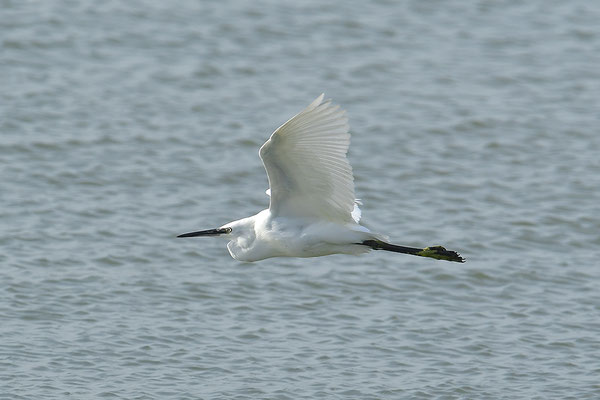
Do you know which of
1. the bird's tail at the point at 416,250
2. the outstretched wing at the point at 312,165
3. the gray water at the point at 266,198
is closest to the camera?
the outstretched wing at the point at 312,165

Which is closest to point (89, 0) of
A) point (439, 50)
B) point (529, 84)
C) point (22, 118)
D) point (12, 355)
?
point (22, 118)

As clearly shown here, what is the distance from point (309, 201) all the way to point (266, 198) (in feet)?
15.0

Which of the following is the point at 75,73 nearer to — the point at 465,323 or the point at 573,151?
the point at 573,151

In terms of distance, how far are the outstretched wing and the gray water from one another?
63.4 inches

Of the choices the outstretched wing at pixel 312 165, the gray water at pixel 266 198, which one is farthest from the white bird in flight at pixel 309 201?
the gray water at pixel 266 198

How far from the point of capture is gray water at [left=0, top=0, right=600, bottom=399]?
9266 mm

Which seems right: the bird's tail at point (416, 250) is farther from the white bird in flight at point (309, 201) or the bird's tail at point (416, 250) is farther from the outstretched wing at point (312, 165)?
the outstretched wing at point (312, 165)

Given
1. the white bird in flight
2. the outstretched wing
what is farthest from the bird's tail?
the outstretched wing

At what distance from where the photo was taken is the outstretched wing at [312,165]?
729cm

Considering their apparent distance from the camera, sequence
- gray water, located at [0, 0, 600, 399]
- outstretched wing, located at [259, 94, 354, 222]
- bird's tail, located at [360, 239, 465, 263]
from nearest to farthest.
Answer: outstretched wing, located at [259, 94, 354, 222], bird's tail, located at [360, 239, 465, 263], gray water, located at [0, 0, 600, 399]

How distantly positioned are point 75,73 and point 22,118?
5.30 ft

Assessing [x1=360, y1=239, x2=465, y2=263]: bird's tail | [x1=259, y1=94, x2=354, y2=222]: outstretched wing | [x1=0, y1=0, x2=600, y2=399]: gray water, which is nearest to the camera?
[x1=259, y1=94, x2=354, y2=222]: outstretched wing

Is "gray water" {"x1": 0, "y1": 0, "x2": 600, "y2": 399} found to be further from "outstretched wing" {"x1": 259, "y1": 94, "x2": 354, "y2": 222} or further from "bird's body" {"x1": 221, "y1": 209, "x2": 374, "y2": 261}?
"outstretched wing" {"x1": 259, "y1": 94, "x2": 354, "y2": 222}

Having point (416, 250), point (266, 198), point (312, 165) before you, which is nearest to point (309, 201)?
point (312, 165)
